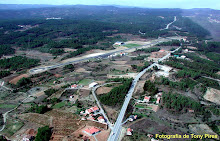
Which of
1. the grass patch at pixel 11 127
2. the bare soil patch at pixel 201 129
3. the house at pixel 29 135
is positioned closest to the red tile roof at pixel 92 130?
the house at pixel 29 135

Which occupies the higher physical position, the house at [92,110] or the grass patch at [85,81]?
the house at [92,110]

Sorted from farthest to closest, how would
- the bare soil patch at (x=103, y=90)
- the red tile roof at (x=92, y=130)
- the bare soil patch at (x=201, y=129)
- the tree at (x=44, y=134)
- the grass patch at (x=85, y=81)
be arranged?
the grass patch at (x=85, y=81)
the bare soil patch at (x=103, y=90)
the bare soil patch at (x=201, y=129)
the red tile roof at (x=92, y=130)
the tree at (x=44, y=134)

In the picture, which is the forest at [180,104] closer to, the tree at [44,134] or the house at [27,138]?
the tree at [44,134]

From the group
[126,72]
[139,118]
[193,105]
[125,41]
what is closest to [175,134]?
[139,118]

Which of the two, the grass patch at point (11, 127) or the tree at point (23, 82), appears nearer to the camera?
the grass patch at point (11, 127)

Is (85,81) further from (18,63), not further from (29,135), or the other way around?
(18,63)

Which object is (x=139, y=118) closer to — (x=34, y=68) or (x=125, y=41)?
(x=34, y=68)

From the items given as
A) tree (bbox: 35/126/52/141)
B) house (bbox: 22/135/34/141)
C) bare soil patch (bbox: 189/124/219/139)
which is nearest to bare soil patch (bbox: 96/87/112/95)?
tree (bbox: 35/126/52/141)

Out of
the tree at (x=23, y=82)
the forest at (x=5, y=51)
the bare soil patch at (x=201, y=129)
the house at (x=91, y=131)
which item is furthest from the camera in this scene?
the forest at (x=5, y=51)

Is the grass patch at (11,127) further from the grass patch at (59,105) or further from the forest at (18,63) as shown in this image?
the forest at (18,63)

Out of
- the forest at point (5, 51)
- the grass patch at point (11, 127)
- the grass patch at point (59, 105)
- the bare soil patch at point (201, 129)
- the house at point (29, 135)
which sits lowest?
the forest at point (5, 51)

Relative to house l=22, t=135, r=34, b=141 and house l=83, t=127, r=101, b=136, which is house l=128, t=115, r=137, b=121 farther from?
house l=22, t=135, r=34, b=141
